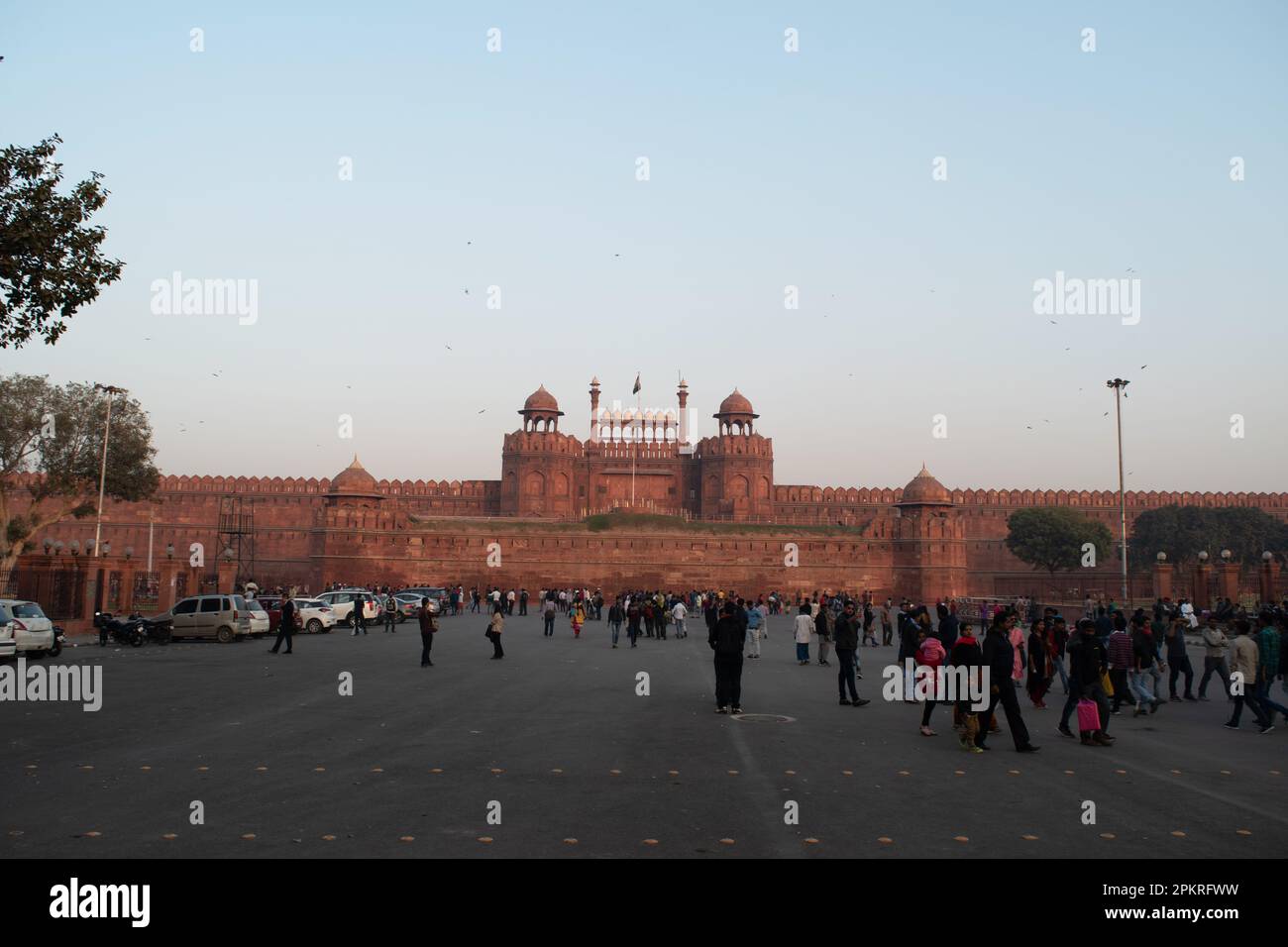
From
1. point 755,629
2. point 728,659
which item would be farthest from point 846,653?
point 755,629

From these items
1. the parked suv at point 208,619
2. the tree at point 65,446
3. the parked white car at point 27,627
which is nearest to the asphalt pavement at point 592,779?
the parked white car at point 27,627

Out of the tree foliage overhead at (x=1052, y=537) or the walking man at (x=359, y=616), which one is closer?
the walking man at (x=359, y=616)

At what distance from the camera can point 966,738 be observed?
997cm

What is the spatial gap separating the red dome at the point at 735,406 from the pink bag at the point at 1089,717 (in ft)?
204

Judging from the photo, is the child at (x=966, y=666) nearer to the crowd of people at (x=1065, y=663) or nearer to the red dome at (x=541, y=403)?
the crowd of people at (x=1065, y=663)

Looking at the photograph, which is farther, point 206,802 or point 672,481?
point 672,481

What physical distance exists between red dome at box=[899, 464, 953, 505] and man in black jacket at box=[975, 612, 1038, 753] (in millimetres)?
46807

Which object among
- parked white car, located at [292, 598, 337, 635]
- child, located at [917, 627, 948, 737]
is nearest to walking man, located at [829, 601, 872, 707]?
child, located at [917, 627, 948, 737]

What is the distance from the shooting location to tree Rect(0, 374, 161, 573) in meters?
36.5

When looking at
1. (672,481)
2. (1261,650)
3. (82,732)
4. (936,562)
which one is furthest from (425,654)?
(672,481)

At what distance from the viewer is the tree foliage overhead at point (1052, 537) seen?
6222 centimetres
